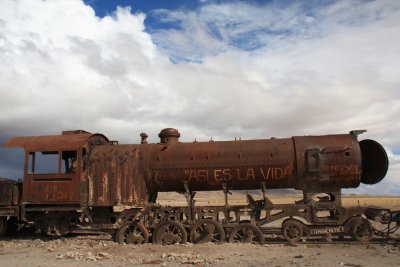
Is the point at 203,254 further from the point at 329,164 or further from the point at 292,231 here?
the point at 329,164

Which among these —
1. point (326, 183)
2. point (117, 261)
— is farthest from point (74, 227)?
point (326, 183)

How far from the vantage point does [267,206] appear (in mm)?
13305

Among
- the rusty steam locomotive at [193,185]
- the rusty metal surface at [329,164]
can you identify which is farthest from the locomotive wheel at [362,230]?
the rusty metal surface at [329,164]

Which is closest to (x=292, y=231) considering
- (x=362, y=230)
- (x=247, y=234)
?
(x=247, y=234)

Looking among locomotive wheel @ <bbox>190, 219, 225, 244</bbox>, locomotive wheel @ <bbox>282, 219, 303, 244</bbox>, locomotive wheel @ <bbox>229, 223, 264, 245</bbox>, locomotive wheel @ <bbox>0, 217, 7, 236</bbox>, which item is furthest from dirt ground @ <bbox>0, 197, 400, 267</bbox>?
locomotive wheel @ <bbox>0, 217, 7, 236</bbox>

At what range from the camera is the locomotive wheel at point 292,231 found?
42.3 feet

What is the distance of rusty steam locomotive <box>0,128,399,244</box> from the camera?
13.2m

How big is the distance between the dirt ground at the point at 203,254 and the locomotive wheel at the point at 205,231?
0.55 m

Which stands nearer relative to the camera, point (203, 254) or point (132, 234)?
point (203, 254)

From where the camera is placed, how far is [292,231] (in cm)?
1299

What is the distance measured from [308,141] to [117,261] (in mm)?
7158

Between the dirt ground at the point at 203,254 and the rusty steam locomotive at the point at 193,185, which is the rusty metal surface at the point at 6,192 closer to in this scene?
the rusty steam locomotive at the point at 193,185

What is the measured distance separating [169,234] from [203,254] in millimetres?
2228

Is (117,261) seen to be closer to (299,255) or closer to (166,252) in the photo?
(166,252)
